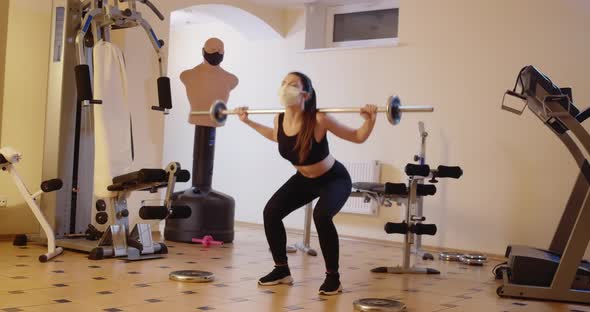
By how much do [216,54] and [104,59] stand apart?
144cm

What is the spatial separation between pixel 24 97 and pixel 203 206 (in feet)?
5.88

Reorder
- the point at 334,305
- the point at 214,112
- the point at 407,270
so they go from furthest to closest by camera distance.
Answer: the point at 407,270 < the point at 214,112 < the point at 334,305

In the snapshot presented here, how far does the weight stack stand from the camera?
604cm

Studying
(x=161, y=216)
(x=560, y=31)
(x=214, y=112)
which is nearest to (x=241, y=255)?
(x=161, y=216)

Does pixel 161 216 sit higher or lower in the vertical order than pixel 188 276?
higher

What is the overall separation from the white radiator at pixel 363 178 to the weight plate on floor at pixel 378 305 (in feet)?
11.0

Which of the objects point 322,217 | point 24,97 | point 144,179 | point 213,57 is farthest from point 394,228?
point 24,97

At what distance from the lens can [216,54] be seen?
6.17 m

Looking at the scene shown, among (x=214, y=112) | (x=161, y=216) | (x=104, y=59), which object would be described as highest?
(x=104, y=59)

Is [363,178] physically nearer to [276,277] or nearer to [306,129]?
Result: [276,277]

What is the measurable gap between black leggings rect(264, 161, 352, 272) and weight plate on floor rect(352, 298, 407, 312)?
412mm

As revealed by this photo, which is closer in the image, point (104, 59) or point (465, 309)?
point (465, 309)

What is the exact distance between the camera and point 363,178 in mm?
6992

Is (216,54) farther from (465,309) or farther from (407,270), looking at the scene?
(465,309)
